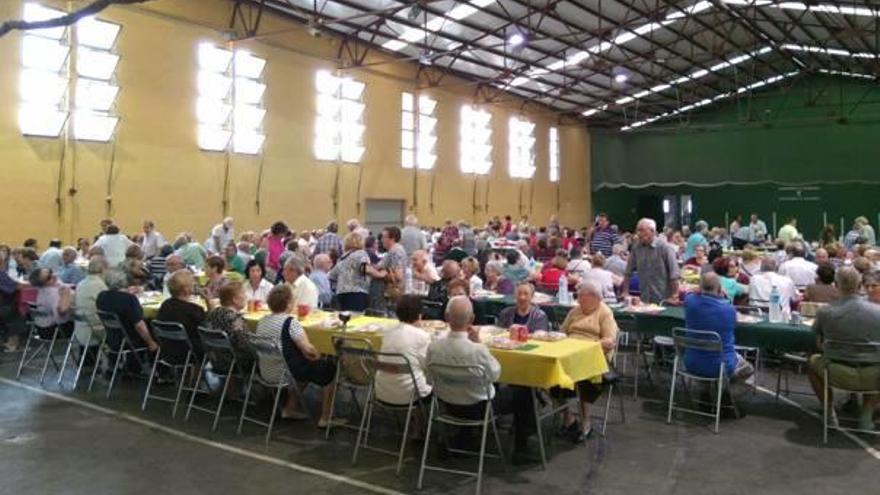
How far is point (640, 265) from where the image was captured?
6.84 meters

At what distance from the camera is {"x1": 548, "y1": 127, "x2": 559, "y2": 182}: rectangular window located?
25.2 m

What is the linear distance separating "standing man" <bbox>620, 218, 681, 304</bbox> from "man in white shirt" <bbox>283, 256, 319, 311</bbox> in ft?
9.59

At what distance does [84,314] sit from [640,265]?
5265mm

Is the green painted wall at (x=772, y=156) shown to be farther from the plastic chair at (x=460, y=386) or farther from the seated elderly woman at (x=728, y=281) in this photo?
the plastic chair at (x=460, y=386)

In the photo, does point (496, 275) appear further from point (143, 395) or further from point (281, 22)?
point (281, 22)

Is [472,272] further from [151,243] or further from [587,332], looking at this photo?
[151,243]

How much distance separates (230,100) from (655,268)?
957 centimetres

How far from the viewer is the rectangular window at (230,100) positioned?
1310 centimetres


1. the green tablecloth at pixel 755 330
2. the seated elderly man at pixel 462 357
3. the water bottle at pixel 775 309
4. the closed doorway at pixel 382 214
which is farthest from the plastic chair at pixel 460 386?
the closed doorway at pixel 382 214

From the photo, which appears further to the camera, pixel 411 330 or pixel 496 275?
pixel 496 275

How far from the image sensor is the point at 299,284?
247 inches

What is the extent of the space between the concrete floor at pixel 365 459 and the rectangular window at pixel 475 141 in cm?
1517

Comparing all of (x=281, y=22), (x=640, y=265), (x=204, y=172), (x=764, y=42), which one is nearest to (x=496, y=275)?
(x=640, y=265)

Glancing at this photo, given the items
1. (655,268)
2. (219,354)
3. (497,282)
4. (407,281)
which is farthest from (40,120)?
(655,268)
